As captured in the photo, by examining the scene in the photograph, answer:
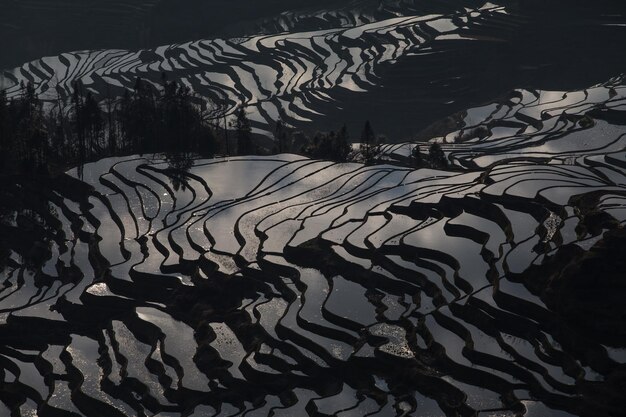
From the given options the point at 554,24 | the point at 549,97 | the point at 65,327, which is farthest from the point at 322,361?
the point at 554,24

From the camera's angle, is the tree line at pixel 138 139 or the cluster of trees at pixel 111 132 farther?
the cluster of trees at pixel 111 132

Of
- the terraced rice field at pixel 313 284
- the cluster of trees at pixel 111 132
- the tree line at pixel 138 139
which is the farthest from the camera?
the cluster of trees at pixel 111 132

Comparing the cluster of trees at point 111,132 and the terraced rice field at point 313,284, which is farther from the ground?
the cluster of trees at point 111,132

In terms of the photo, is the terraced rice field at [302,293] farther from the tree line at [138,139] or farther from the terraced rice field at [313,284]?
the tree line at [138,139]

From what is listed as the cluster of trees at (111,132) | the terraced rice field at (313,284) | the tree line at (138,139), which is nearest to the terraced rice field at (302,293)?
the terraced rice field at (313,284)

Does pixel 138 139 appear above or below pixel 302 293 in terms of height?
above

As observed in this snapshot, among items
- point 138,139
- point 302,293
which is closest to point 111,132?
point 138,139

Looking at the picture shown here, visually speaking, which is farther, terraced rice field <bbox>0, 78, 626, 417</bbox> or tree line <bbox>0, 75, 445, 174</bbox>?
tree line <bbox>0, 75, 445, 174</bbox>

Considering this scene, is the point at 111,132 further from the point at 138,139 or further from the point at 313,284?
the point at 313,284

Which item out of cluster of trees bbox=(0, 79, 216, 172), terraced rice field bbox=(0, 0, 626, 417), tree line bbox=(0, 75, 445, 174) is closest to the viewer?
terraced rice field bbox=(0, 0, 626, 417)

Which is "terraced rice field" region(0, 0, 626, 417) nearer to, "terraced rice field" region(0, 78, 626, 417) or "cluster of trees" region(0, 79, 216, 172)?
"terraced rice field" region(0, 78, 626, 417)

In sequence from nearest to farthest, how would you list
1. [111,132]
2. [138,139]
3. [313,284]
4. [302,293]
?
[302,293], [313,284], [138,139], [111,132]

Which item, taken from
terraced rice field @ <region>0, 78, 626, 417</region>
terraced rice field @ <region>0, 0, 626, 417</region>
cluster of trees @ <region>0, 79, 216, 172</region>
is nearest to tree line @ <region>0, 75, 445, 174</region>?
cluster of trees @ <region>0, 79, 216, 172</region>
